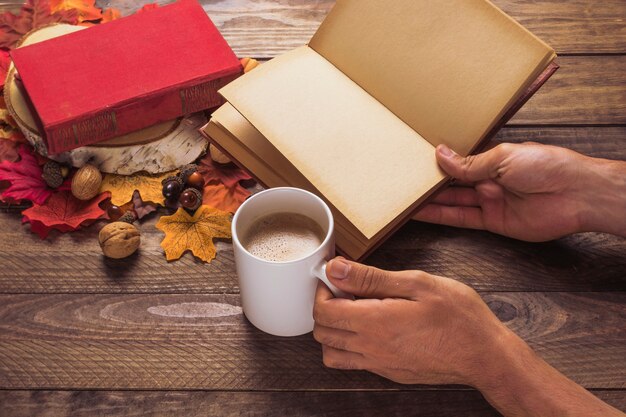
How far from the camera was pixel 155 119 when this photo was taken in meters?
1.10

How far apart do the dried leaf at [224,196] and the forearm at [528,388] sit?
0.46 meters

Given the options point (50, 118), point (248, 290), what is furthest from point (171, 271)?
point (50, 118)

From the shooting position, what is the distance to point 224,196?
1069 mm

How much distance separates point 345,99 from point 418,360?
40 centimetres

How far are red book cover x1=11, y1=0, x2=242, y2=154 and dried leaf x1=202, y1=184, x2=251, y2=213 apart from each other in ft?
0.46

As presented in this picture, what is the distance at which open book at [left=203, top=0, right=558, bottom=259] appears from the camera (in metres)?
0.92

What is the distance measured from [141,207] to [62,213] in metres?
0.12

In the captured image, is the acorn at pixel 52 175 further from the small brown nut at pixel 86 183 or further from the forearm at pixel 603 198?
the forearm at pixel 603 198

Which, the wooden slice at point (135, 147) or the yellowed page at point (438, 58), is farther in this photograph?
the wooden slice at point (135, 147)

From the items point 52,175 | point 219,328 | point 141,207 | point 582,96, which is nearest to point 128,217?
point 141,207

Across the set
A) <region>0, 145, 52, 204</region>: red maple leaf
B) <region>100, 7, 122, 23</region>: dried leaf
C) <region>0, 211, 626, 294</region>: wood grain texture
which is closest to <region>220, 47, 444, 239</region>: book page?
<region>0, 211, 626, 294</region>: wood grain texture

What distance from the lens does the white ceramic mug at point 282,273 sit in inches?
31.4

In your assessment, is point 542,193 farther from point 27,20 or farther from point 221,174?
point 27,20

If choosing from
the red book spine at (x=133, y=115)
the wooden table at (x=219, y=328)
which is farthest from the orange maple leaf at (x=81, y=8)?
the wooden table at (x=219, y=328)
